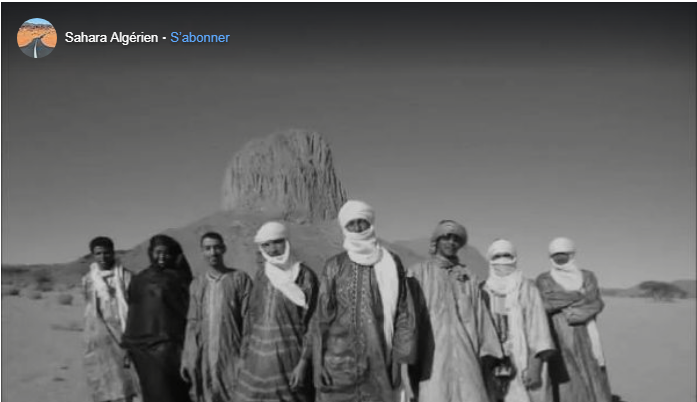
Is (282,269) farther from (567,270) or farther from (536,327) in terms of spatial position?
(567,270)

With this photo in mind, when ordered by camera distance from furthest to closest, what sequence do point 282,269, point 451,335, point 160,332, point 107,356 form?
point 107,356 → point 160,332 → point 282,269 → point 451,335

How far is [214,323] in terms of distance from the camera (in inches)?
174

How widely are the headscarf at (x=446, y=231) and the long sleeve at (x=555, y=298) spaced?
4.21ft

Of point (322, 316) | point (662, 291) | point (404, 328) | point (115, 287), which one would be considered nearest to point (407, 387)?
point (404, 328)

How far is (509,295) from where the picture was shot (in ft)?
14.6

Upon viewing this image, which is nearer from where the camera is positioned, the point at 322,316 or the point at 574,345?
the point at 322,316

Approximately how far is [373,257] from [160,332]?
1881mm

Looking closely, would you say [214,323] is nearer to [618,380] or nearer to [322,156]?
[618,380]

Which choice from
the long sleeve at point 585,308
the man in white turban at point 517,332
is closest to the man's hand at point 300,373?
the man in white turban at point 517,332

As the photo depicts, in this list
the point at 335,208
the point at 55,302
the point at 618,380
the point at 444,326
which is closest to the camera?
the point at 444,326

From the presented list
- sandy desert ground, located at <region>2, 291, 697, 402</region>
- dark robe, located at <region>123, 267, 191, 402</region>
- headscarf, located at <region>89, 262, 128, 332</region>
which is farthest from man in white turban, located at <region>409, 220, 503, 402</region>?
sandy desert ground, located at <region>2, 291, 697, 402</region>

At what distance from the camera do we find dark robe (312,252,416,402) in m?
3.70

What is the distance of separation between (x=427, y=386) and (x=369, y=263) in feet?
2.94

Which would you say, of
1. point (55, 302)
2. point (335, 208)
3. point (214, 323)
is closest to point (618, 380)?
point (214, 323)
